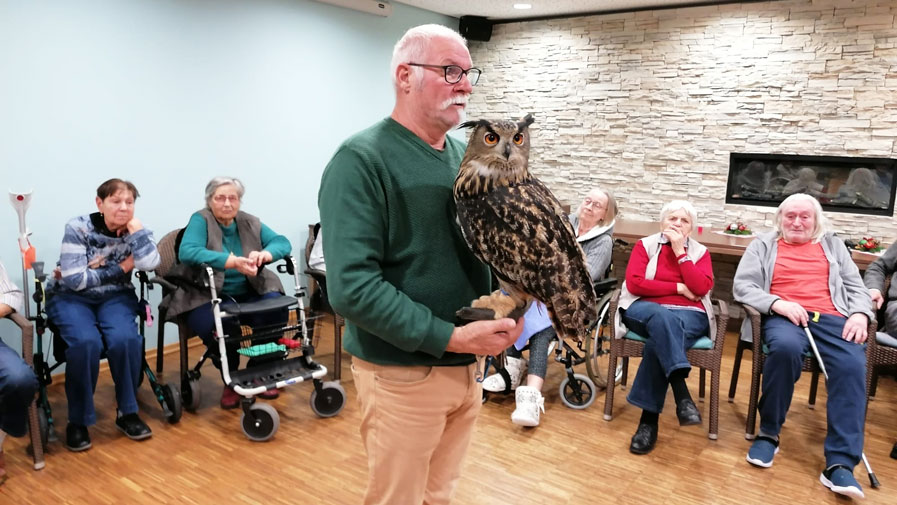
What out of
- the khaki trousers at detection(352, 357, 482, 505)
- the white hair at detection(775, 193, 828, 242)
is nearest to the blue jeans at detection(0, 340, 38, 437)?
the khaki trousers at detection(352, 357, 482, 505)

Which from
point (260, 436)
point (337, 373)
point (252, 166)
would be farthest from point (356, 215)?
point (252, 166)

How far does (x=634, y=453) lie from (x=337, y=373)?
1623 millimetres

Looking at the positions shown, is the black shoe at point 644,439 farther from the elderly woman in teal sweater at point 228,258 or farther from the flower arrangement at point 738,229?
the flower arrangement at point 738,229

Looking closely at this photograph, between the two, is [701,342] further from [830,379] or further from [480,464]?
[480,464]

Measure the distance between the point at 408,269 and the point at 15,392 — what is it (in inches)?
75.2

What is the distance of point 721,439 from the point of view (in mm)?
2936

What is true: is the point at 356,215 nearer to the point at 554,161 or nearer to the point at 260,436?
the point at 260,436

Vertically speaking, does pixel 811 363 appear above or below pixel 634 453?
above

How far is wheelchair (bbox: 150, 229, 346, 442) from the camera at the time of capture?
9.16 feet

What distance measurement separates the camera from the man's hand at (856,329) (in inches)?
107

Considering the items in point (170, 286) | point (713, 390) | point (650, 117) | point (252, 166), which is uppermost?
point (650, 117)

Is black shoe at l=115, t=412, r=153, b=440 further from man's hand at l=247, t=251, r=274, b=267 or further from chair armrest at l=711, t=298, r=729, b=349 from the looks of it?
chair armrest at l=711, t=298, r=729, b=349

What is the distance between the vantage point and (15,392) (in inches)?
91.4

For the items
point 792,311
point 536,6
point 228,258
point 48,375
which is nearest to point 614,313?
point 792,311
